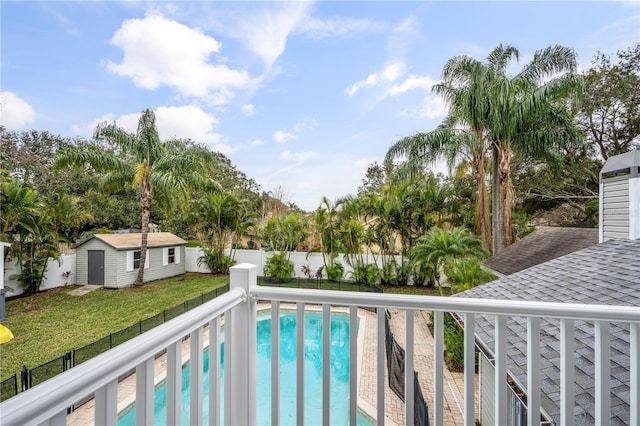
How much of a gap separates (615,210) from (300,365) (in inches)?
238

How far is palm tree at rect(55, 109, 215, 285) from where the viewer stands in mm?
10117

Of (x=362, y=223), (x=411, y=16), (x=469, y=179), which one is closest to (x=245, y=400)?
(x=411, y=16)

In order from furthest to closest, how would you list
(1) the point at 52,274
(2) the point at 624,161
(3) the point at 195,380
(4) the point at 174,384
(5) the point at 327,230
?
(5) the point at 327,230
(1) the point at 52,274
(2) the point at 624,161
(3) the point at 195,380
(4) the point at 174,384

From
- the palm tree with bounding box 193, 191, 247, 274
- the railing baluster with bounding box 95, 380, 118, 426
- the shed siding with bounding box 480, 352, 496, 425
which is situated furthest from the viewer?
the palm tree with bounding box 193, 191, 247, 274

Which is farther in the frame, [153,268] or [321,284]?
[153,268]

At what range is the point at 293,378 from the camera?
4.77 meters

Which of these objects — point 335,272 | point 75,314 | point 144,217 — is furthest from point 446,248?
point 144,217

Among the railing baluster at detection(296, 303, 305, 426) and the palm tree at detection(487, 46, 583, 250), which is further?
the palm tree at detection(487, 46, 583, 250)

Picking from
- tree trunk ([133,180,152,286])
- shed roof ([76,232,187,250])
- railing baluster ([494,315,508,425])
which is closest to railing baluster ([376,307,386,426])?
railing baluster ([494,315,508,425])

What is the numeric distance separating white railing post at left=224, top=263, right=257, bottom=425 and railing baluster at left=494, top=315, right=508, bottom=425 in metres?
1.00

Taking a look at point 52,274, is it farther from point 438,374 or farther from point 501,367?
point 501,367

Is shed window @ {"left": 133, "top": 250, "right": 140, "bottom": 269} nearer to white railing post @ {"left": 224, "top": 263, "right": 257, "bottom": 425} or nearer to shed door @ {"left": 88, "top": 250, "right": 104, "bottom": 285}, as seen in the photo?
shed door @ {"left": 88, "top": 250, "right": 104, "bottom": 285}

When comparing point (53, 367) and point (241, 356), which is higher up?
point (241, 356)

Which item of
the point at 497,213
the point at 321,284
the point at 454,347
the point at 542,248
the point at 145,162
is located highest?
the point at 145,162
